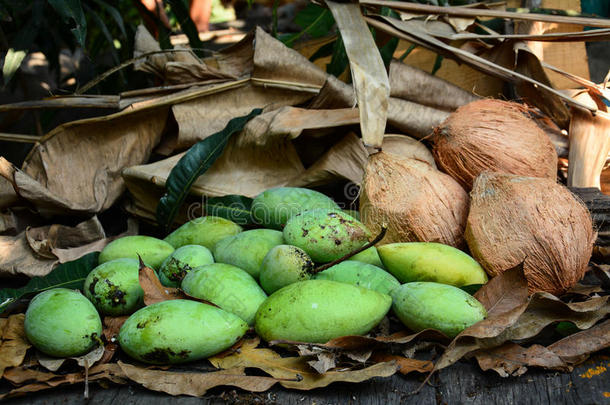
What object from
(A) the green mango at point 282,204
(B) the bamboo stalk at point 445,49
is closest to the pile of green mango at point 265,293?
(A) the green mango at point 282,204

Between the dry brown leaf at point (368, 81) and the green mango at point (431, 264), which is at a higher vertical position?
the dry brown leaf at point (368, 81)

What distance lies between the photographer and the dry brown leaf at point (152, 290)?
46.2 inches

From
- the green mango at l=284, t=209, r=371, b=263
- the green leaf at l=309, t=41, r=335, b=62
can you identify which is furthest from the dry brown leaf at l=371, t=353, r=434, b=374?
the green leaf at l=309, t=41, r=335, b=62

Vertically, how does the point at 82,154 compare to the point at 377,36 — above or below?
below

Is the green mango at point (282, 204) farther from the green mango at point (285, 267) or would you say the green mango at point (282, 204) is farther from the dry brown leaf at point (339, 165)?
the green mango at point (285, 267)

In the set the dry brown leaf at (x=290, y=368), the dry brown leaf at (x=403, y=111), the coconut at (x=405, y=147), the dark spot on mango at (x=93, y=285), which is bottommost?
the dry brown leaf at (x=290, y=368)

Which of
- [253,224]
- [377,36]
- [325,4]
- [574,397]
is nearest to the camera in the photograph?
[574,397]

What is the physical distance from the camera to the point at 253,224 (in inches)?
64.6

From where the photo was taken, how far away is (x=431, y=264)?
124 cm

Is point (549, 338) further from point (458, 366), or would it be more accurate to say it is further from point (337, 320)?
point (337, 320)

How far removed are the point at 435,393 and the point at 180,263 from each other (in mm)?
645

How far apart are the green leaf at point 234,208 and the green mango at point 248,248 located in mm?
221

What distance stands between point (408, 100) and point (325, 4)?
1.48 feet

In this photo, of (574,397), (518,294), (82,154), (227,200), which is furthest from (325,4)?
(574,397)
